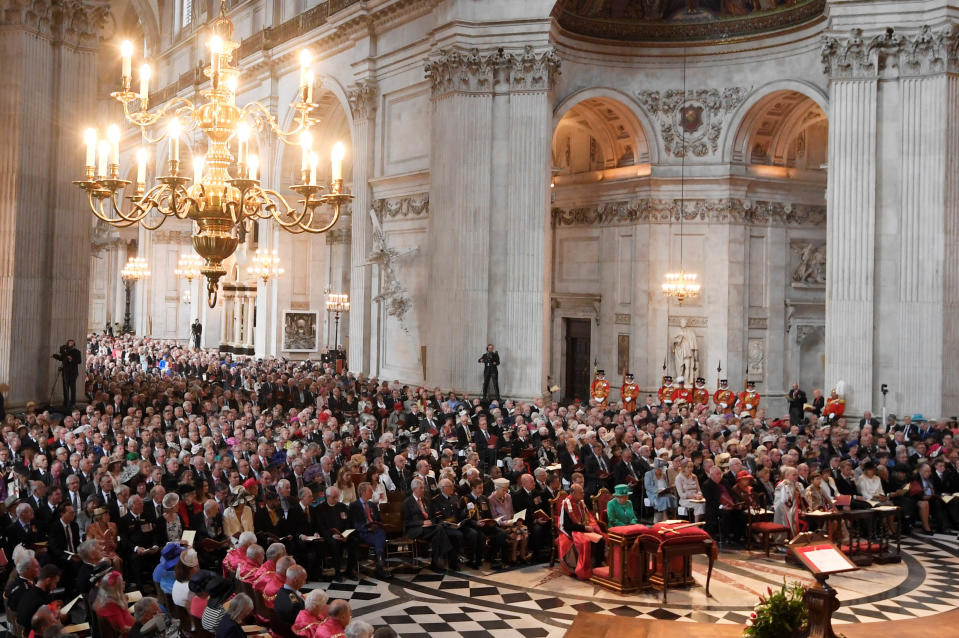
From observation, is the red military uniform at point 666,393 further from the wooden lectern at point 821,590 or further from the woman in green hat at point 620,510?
Answer: the wooden lectern at point 821,590

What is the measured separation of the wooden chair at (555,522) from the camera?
12.8m

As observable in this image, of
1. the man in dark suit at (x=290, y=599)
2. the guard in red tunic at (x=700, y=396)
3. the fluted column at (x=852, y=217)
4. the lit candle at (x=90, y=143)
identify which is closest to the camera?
the man in dark suit at (x=290, y=599)

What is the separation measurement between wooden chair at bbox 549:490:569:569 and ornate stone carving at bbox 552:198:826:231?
15045mm

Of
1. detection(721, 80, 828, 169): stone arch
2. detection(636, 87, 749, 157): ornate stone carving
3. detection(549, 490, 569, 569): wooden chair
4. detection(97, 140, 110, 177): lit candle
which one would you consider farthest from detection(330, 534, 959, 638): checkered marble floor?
detection(636, 87, 749, 157): ornate stone carving

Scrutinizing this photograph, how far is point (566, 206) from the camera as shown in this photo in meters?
29.3

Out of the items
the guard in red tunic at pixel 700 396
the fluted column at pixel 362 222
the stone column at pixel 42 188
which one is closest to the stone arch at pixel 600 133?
the fluted column at pixel 362 222

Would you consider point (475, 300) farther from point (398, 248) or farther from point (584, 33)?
point (584, 33)

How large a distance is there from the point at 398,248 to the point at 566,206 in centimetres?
528

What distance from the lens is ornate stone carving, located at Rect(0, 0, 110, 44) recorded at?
757 inches

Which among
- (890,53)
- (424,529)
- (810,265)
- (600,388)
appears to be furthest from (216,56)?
(810,265)

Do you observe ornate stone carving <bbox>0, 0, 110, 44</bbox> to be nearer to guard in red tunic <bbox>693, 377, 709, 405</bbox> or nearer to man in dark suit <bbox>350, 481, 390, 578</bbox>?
man in dark suit <bbox>350, 481, 390, 578</bbox>

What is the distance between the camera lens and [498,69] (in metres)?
23.7

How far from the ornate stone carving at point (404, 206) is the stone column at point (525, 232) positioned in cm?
346

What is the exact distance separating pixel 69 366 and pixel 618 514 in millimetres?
12240
